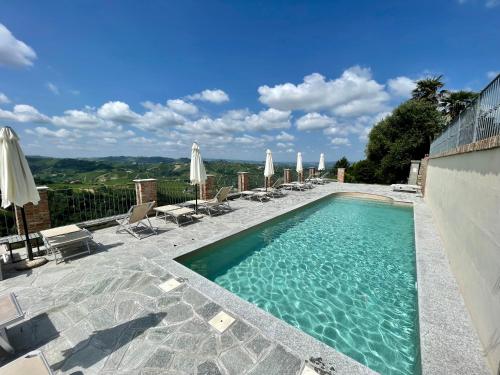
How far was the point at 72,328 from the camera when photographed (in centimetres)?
279

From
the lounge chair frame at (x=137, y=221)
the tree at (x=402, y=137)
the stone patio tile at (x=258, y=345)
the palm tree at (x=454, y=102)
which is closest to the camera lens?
the stone patio tile at (x=258, y=345)

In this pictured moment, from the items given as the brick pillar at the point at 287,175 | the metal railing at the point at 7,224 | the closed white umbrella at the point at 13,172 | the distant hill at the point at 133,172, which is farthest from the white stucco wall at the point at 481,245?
the brick pillar at the point at 287,175

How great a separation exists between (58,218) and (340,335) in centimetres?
797

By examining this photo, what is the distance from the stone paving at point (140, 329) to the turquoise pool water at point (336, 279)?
0.80m

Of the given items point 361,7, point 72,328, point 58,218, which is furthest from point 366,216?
point 58,218

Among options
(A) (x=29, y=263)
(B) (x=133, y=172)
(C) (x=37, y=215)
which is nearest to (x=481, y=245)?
(A) (x=29, y=263)

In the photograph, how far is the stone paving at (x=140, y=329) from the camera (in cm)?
228

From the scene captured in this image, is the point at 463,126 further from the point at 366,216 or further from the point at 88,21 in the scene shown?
the point at 88,21

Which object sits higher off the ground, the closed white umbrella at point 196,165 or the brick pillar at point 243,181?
the closed white umbrella at point 196,165

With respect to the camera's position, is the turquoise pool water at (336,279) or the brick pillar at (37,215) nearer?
the turquoise pool water at (336,279)

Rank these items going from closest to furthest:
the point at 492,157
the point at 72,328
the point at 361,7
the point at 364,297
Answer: the point at 72,328
the point at 492,157
the point at 364,297
the point at 361,7

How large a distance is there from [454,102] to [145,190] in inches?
1003

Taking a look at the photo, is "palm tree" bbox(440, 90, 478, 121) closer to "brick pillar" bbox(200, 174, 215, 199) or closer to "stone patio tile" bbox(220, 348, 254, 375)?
"brick pillar" bbox(200, 174, 215, 199)

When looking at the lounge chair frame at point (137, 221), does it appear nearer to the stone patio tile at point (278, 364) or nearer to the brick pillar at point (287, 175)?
the stone patio tile at point (278, 364)
